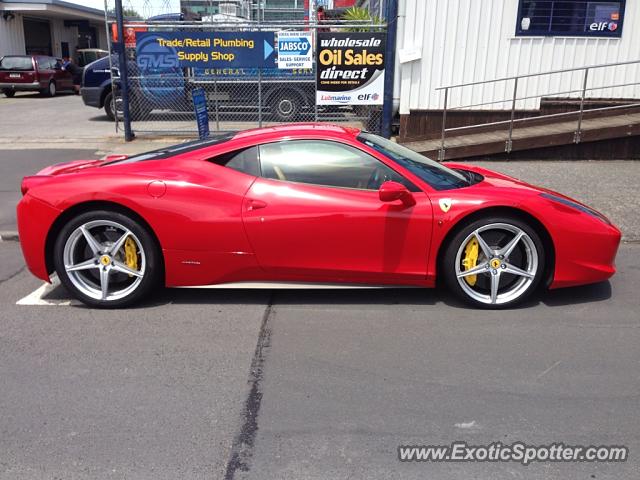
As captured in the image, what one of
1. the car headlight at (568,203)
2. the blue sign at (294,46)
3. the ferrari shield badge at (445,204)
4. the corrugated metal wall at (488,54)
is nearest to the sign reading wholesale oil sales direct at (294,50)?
the blue sign at (294,46)

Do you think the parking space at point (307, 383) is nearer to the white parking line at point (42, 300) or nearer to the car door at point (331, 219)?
the white parking line at point (42, 300)

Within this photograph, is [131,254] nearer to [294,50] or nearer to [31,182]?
[31,182]

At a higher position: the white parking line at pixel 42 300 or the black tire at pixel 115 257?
the black tire at pixel 115 257

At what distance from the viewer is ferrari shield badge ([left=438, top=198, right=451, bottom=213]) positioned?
4.40 m

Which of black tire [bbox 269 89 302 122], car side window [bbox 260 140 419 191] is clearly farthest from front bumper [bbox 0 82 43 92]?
car side window [bbox 260 140 419 191]

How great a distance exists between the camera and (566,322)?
14.4 feet

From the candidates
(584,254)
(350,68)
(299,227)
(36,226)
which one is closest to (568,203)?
(584,254)

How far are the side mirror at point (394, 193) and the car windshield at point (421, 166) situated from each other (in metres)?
0.32

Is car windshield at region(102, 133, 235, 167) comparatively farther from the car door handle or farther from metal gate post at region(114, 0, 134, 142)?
metal gate post at region(114, 0, 134, 142)

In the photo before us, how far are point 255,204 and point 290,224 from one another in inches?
11.4

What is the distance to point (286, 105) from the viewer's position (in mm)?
12656

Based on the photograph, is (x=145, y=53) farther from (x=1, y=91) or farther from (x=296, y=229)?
(x=1, y=91)

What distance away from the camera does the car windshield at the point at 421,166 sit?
461 cm

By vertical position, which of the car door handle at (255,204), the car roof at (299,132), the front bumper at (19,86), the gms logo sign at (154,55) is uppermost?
the gms logo sign at (154,55)
